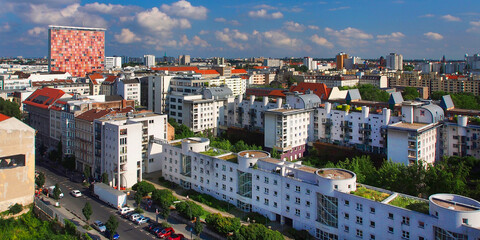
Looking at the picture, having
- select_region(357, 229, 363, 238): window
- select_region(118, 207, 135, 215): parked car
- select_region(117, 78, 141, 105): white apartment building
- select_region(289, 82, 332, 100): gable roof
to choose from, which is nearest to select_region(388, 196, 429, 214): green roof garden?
select_region(357, 229, 363, 238): window

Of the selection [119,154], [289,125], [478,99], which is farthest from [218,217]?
[478,99]

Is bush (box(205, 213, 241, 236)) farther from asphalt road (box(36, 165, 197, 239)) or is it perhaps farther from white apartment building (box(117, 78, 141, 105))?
white apartment building (box(117, 78, 141, 105))

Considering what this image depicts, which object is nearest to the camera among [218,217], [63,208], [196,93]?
[218,217]

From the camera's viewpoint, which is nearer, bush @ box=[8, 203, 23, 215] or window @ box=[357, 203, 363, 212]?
window @ box=[357, 203, 363, 212]

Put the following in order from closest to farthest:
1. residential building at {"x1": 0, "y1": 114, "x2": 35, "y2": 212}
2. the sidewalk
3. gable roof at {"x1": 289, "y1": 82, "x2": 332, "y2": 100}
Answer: the sidewalk → residential building at {"x1": 0, "y1": 114, "x2": 35, "y2": 212} → gable roof at {"x1": 289, "y1": 82, "x2": 332, "y2": 100}

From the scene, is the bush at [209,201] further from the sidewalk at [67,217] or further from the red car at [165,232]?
the sidewalk at [67,217]

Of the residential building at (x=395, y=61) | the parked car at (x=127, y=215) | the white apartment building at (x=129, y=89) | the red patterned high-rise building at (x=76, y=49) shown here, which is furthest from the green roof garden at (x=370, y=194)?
the residential building at (x=395, y=61)

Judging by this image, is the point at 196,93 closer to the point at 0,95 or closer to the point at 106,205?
the point at 106,205
